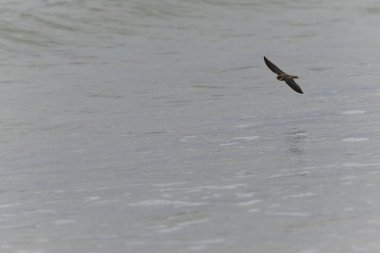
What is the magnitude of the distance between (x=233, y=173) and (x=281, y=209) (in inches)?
48.1

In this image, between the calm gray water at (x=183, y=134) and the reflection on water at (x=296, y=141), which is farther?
the reflection on water at (x=296, y=141)

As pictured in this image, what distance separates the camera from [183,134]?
9.55 meters

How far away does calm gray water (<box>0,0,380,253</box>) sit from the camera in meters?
6.29

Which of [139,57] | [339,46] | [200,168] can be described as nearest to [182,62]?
→ [139,57]

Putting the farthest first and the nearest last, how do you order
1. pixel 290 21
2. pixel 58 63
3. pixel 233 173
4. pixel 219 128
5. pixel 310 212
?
pixel 290 21, pixel 58 63, pixel 219 128, pixel 233 173, pixel 310 212

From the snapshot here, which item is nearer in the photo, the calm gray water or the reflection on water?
the calm gray water

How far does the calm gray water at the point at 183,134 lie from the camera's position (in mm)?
6285

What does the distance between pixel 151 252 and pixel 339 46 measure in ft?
32.8

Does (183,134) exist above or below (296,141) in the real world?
below

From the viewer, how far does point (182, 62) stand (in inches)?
576

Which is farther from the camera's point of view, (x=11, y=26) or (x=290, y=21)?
(x=290, y=21)

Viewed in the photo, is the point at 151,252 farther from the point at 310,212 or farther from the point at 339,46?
the point at 339,46

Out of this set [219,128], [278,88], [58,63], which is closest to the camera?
[219,128]

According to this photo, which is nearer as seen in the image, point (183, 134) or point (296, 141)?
point (296, 141)
